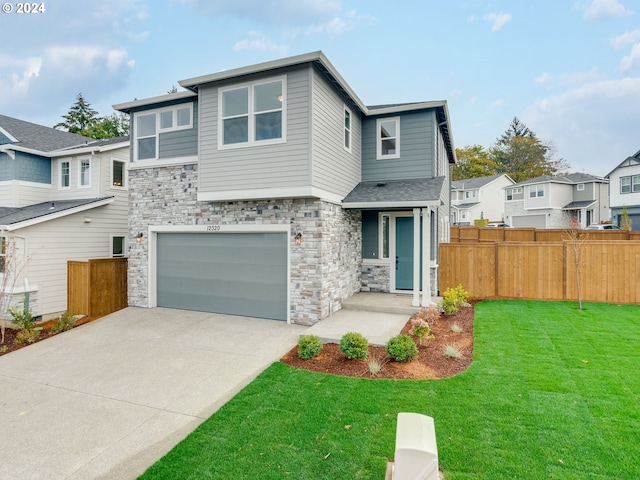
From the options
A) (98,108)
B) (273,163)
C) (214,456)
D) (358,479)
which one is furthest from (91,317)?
(98,108)

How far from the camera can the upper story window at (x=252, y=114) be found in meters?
8.02

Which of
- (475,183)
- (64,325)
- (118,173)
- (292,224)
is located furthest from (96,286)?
(475,183)

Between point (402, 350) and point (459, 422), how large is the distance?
1807mm

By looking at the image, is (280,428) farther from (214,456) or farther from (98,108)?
(98,108)

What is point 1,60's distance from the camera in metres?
17.0

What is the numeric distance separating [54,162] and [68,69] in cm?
1142

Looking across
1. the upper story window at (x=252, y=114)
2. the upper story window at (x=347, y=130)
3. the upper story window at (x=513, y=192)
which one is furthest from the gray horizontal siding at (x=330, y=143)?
the upper story window at (x=513, y=192)

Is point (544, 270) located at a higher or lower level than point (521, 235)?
lower

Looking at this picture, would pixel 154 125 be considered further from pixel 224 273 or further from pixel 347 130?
pixel 347 130

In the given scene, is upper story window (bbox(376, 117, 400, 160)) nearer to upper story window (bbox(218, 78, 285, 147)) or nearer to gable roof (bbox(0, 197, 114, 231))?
upper story window (bbox(218, 78, 285, 147))

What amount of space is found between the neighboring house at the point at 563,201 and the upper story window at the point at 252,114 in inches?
1286

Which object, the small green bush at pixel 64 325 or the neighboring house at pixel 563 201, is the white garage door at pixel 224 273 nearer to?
the small green bush at pixel 64 325

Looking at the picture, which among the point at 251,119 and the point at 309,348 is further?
the point at 251,119

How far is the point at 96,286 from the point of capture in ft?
34.2
